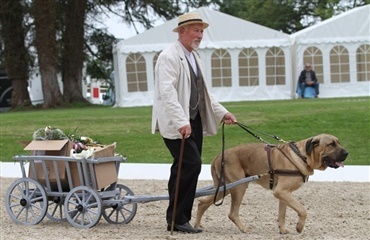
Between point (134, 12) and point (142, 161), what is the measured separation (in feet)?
82.0

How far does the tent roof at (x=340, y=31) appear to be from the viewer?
92.7 ft

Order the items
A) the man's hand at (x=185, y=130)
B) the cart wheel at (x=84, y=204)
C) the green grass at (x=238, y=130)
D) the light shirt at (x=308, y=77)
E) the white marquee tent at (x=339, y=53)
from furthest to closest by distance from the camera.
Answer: the white marquee tent at (x=339, y=53) < the light shirt at (x=308, y=77) < the green grass at (x=238, y=130) < the cart wheel at (x=84, y=204) < the man's hand at (x=185, y=130)

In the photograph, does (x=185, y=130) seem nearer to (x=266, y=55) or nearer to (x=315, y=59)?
(x=266, y=55)

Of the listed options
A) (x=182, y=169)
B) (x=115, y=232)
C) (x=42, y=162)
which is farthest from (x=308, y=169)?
(x=42, y=162)

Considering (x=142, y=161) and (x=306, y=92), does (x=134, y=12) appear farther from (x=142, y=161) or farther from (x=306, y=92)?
(x=142, y=161)

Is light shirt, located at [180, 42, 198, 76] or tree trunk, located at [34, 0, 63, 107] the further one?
tree trunk, located at [34, 0, 63, 107]

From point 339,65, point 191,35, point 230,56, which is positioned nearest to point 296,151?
point 191,35

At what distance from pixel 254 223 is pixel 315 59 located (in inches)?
845

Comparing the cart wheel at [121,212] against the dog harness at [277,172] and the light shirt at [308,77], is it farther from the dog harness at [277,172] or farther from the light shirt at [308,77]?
the light shirt at [308,77]

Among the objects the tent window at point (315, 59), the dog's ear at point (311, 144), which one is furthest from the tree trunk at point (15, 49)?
the dog's ear at point (311, 144)

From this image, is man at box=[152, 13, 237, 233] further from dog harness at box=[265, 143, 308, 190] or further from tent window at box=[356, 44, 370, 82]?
tent window at box=[356, 44, 370, 82]

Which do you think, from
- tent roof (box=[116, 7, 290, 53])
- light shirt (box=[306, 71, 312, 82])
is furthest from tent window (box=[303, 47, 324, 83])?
light shirt (box=[306, 71, 312, 82])

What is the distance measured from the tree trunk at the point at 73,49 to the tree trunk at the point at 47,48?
156 centimetres

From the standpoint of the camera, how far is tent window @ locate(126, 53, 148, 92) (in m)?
29.3
